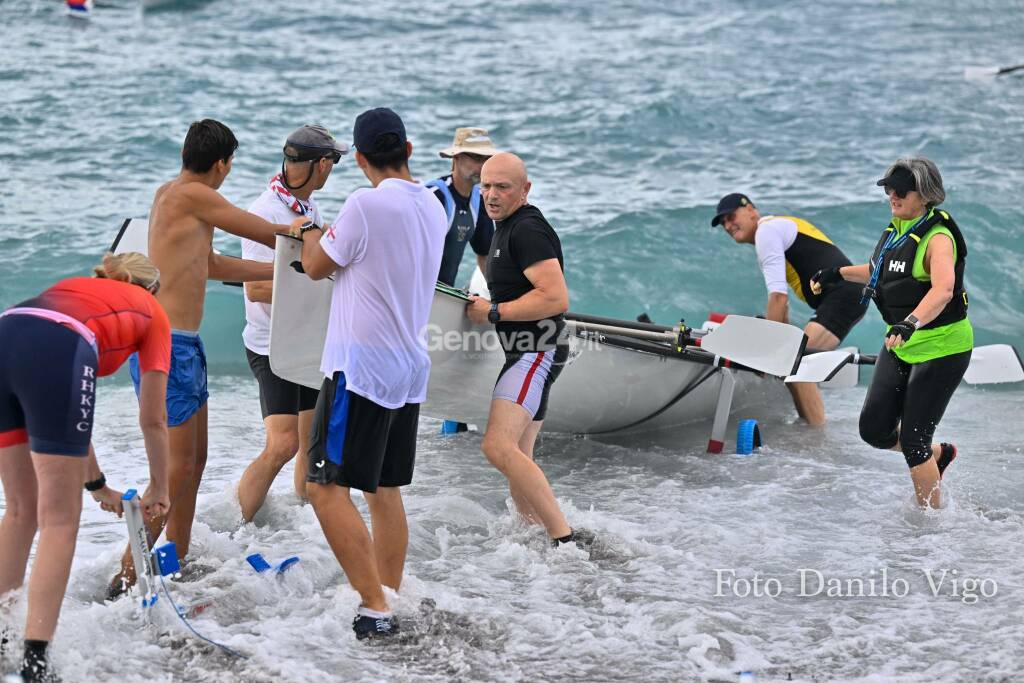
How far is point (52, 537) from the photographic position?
131 inches

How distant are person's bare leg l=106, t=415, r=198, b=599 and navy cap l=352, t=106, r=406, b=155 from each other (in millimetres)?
1252

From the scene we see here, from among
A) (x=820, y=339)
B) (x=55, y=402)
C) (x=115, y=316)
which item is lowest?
(x=820, y=339)

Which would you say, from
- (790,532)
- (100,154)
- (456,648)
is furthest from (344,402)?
(100,154)

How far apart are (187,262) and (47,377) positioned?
97 cm

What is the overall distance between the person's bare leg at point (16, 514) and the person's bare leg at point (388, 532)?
1.12 m

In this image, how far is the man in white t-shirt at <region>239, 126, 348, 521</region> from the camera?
479 centimetres

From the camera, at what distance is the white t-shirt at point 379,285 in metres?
3.70

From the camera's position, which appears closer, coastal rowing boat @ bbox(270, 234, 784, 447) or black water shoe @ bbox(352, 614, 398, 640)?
black water shoe @ bbox(352, 614, 398, 640)

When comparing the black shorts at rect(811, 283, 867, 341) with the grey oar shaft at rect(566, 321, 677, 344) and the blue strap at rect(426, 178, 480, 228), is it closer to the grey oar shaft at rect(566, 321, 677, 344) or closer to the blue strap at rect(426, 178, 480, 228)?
the grey oar shaft at rect(566, 321, 677, 344)

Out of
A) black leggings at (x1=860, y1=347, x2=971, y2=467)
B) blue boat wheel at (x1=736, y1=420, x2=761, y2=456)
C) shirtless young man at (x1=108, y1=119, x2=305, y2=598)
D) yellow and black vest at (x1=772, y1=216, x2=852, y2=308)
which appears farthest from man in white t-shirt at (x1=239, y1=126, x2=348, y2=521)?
yellow and black vest at (x1=772, y1=216, x2=852, y2=308)

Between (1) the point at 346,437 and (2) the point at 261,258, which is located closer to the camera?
(1) the point at 346,437

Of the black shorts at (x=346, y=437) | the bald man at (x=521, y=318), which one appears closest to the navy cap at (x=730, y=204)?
the bald man at (x=521, y=318)

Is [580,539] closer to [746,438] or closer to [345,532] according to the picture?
[345,532]

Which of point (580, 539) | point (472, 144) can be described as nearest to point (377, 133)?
point (472, 144)
